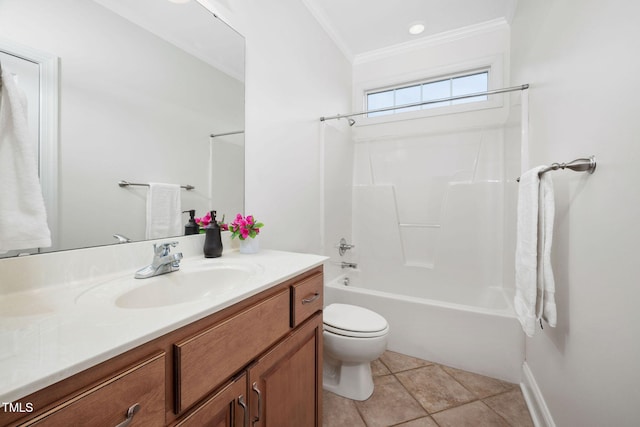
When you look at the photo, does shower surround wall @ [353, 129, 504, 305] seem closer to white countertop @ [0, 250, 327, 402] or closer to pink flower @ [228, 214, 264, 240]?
pink flower @ [228, 214, 264, 240]

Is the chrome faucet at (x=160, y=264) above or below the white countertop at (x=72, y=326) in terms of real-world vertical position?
above

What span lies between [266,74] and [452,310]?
1.95m

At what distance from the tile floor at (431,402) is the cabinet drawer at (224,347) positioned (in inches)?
36.7

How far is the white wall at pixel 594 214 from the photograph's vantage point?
72cm

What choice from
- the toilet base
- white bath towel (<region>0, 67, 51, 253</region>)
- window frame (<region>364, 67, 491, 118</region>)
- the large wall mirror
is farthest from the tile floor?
window frame (<region>364, 67, 491, 118</region>)

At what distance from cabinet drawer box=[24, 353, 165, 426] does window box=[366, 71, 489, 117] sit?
261 centimetres

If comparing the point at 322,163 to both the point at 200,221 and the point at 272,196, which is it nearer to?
the point at 272,196

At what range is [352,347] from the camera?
4.80ft

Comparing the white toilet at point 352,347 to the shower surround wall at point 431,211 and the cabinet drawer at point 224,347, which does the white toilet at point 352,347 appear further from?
the shower surround wall at point 431,211

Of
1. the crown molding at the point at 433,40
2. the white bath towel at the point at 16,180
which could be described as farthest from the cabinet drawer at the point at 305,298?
the crown molding at the point at 433,40

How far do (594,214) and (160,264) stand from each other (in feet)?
4.93

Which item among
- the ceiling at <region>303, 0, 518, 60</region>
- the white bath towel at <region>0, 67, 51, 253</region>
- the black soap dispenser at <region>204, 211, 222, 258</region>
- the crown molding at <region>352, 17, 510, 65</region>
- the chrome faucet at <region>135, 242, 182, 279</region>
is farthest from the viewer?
the crown molding at <region>352, 17, 510, 65</region>

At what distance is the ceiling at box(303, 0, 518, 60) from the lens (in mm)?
2020

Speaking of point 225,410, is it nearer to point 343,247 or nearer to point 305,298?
point 305,298
